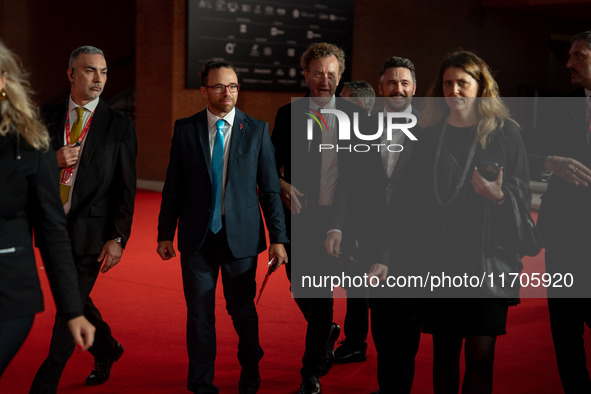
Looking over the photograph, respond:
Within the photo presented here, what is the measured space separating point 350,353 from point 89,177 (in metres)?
1.69

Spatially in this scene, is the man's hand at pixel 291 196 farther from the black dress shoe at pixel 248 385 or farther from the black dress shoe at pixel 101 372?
the black dress shoe at pixel 101 372

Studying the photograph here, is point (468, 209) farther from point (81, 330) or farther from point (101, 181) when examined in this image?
point (101, 181)

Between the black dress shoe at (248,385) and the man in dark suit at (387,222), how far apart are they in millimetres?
594

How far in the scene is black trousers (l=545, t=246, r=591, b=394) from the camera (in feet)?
10.2

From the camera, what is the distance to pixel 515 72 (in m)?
15.4

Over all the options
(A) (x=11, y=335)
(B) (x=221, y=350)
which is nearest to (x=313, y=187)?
(B) (x=221, y=350)

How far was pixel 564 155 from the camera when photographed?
3.07 metres

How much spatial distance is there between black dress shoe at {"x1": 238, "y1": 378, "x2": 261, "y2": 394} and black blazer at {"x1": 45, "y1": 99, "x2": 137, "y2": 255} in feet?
2.71

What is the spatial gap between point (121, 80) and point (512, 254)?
45.1 ft

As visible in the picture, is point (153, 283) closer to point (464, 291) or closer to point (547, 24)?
point (464, 291)

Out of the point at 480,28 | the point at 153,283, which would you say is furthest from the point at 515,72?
the point at 153,283

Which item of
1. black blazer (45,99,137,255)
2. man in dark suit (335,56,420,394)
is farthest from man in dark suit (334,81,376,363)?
black blazer (45,99,137,255)

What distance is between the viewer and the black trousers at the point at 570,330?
3117mm

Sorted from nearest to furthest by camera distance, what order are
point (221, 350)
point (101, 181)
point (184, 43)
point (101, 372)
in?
point (101, 181)
point (101, 372)
point (221, 350)
point (184, 43)
